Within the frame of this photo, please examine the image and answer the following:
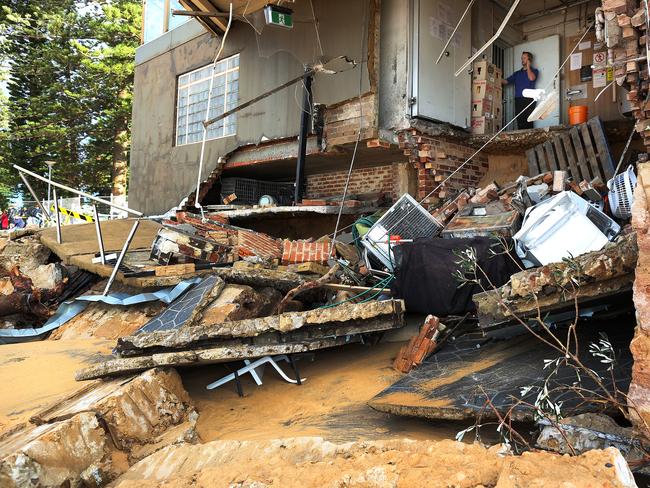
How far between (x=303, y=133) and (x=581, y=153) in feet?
15.9

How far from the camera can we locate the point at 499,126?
32.6 ft

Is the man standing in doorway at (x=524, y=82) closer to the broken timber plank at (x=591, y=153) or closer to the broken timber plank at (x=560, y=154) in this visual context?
the broken timber plank at (x=560, y=154)

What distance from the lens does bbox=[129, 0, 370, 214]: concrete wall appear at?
9.25 metres

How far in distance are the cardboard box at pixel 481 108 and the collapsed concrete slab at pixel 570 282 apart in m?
6.51

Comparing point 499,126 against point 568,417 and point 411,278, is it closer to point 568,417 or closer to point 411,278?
point 411,278

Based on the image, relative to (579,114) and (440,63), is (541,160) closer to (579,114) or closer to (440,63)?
(579,114)

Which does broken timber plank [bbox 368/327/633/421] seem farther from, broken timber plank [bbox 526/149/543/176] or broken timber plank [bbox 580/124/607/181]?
broken timber plank [bbox 526/149/543/176]

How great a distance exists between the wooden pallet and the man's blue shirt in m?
2.33

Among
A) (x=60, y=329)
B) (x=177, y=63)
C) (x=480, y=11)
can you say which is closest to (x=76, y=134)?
(x=177, y=63)

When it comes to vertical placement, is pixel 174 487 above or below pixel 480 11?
below

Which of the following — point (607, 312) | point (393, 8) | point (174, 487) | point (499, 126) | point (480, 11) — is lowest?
point (174, 487)

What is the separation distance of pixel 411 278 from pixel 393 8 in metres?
5.36

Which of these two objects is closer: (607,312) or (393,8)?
(607,312)

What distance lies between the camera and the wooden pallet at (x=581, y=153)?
755 cm
